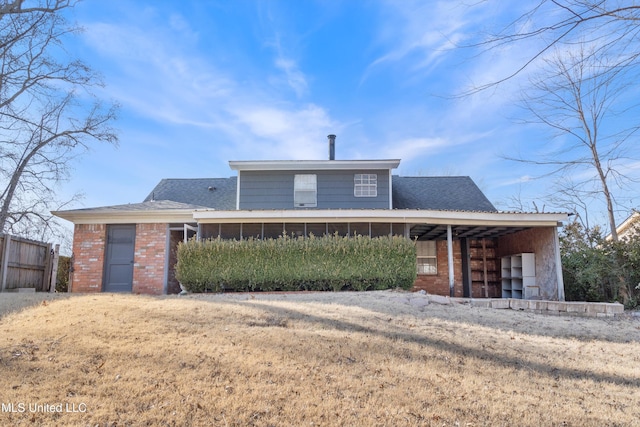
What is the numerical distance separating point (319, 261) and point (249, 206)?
406 cm

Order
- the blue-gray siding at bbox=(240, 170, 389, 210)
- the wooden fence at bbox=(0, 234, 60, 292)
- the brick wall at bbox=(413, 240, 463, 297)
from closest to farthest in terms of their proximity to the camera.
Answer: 1. the wooden fence at bbox=(0, 234, 60, 292)
2. the blue-gray siding at bbox=(240, 170, 389, 210)
3. the brick wall at bbox=(413, 240, 463, 297)

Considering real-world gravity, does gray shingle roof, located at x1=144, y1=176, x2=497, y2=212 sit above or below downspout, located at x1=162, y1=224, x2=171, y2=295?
above

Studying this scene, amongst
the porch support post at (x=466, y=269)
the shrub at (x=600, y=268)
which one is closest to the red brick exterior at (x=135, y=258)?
the porch support post at (x=466, y=269)

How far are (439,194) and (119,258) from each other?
36.2 feet

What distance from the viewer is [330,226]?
12.8 metres

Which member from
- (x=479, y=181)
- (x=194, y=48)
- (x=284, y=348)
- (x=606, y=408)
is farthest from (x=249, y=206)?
(x=479, y=181)

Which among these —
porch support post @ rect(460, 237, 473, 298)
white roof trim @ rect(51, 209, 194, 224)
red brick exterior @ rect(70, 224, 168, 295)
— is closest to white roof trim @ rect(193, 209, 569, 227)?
white roof trim @ rect(51, 209, 194, 224)

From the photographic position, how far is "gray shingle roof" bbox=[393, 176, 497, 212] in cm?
1498

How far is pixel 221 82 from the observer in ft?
39.8

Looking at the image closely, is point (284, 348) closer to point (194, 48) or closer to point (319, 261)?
point (319, 261)

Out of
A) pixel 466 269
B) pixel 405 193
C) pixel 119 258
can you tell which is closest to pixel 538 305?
pixel 466 269

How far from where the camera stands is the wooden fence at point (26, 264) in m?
10.4

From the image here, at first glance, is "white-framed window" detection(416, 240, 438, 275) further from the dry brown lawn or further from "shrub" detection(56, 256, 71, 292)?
"shrub" detection(56, 256, 71, 292)

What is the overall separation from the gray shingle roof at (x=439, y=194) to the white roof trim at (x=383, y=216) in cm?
235
